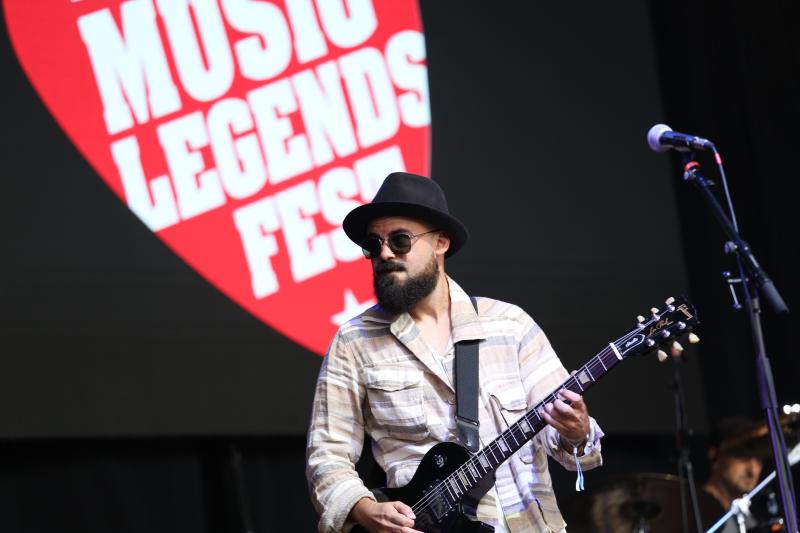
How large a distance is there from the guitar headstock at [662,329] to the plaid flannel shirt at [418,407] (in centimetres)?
27

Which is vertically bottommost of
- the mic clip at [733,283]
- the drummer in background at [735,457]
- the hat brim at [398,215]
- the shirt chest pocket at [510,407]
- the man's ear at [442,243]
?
the drummer in background at [735,457]

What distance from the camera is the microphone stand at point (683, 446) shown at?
4855 mm

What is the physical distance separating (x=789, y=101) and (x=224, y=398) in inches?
144

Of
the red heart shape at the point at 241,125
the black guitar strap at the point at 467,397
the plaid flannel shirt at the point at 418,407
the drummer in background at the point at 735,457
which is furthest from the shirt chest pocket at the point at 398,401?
the drummer in background at the point at 735,457

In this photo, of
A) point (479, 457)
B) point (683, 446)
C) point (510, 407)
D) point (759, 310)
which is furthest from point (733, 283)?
point (683, 446)

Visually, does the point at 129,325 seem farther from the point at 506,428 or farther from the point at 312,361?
the point at 506,428

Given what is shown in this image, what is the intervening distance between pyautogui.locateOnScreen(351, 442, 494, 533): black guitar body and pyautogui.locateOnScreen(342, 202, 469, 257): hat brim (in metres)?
0.76

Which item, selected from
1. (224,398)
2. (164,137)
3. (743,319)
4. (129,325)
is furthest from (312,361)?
(743,319)

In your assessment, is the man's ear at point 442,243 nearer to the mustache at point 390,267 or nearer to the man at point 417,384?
the man at point 417,384

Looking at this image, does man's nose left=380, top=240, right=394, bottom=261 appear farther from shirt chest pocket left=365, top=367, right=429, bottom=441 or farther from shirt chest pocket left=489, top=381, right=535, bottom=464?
shirt chest pocket left=489, top=381, right=535, bottom=464

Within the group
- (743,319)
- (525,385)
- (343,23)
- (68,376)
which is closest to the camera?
(525,385)

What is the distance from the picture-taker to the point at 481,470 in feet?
11.2

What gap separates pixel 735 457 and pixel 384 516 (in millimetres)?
2733

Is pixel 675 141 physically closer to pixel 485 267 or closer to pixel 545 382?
pixel 545 382
